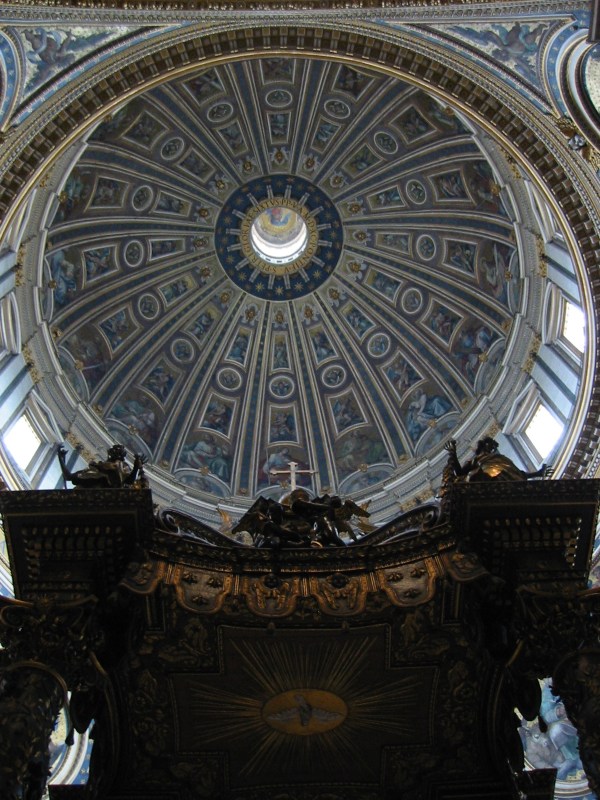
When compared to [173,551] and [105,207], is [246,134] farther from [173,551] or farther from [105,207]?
[173,551]

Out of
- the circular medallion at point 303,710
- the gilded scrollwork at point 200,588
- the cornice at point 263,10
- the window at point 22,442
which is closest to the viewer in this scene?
the gilded scrollwork at point 200,588

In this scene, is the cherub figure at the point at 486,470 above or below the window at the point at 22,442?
below

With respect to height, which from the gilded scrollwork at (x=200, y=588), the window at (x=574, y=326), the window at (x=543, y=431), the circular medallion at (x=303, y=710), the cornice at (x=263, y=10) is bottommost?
the circular medallion at (x=303, y=710)

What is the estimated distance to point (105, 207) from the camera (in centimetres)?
2539

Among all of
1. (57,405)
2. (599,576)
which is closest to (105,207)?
(57,405)

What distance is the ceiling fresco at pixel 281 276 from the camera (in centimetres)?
2436

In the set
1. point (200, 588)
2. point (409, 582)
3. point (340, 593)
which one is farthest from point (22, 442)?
point (409, 582)

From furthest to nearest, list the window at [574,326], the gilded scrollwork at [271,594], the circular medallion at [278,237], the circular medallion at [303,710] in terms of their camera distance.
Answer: the circular medallion at [278,237]
the window at [574,326]
the circular medallion at [303,710]
the gilded scrollwork at [271,594]

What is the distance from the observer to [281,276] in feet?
99.8

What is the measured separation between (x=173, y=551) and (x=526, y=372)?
14447 millimetres

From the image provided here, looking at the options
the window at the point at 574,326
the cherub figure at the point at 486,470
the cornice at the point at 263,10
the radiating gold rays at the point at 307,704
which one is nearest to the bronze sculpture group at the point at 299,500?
the cherub figure at the point at 486,470

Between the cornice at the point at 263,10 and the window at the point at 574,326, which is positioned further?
the window at the point at 574,326

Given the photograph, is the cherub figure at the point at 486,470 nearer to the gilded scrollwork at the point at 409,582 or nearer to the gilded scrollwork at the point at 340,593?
the gilded scrollwork at the point at 409,582

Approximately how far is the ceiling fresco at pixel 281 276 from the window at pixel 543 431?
12.2 ft
